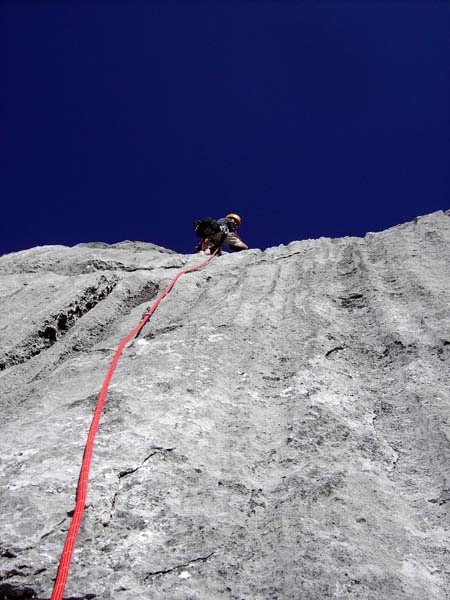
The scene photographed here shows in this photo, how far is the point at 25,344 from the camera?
3689mm

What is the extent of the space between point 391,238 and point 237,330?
240 centimetres

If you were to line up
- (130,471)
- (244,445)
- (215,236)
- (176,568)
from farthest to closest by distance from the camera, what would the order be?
(215,236)
(244,445)
(130,471)
(176,568)

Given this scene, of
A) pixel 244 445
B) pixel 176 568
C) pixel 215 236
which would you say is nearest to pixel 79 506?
pixel 176 568

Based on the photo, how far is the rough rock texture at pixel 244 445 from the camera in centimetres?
143

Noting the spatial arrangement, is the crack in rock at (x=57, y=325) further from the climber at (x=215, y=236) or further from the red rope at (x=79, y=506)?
the climber at (x=215, y=236)

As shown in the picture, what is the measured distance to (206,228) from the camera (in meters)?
7.39

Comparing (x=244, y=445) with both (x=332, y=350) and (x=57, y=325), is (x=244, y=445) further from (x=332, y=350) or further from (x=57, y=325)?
(x=57, y=325)

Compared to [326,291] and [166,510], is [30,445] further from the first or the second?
[326,291]

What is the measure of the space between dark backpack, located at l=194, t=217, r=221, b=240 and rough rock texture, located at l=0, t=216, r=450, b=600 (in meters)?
3.44

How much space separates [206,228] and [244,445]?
18.3ft

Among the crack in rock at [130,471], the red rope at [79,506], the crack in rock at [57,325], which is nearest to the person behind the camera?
the red rope at [79,506]

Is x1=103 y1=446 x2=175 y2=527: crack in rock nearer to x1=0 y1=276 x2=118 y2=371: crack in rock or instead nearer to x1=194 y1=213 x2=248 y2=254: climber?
x1=0 y1=276 x2=118 y2=371: crack in rock

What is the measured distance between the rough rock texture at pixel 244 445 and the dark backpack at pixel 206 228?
11.3 feet

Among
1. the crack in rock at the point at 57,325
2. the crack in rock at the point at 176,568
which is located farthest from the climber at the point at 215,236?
the crack in rock at the point at 176,568
